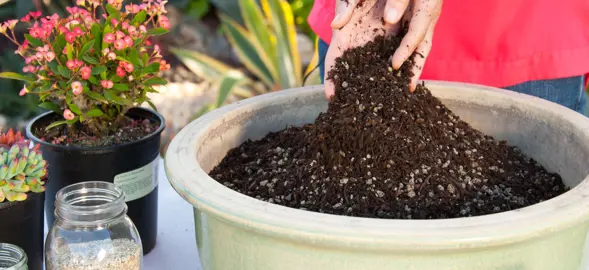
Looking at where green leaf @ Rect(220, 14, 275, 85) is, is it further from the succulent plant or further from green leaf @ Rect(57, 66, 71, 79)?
the succulent plant

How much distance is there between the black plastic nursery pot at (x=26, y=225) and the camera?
2.78 feet

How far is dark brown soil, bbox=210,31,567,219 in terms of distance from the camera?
85 cm

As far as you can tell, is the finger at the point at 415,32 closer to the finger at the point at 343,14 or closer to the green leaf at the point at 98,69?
the finger at the point at 343,14

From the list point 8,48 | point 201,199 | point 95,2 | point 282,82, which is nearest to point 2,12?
point 8,48

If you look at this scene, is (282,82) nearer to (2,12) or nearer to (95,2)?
(2,12)

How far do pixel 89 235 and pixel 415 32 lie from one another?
0.51m

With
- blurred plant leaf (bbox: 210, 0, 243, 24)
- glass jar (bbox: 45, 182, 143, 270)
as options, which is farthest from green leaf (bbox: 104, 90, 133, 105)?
blurred plant leaf (bbox: 210, 0, 243, 24)

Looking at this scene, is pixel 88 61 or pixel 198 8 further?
pixel 198 8

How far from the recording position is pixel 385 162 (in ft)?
2.88

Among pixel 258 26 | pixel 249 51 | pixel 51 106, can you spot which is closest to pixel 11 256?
pixel 51 106

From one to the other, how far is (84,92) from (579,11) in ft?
2.82

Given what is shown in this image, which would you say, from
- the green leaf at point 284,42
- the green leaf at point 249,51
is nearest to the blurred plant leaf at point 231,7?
the green leaf at point 249,51

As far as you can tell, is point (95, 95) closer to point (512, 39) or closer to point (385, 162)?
point (385, 162)

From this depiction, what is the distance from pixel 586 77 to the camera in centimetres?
135
